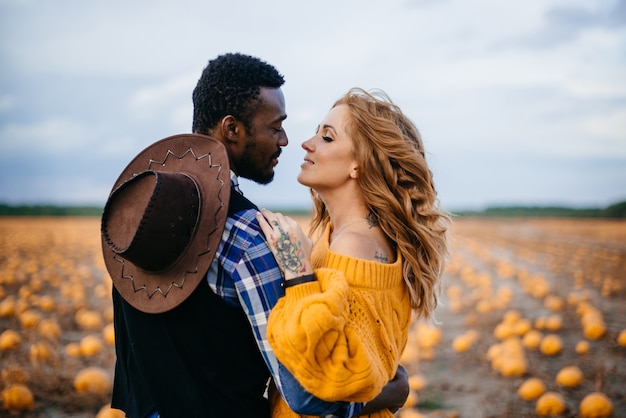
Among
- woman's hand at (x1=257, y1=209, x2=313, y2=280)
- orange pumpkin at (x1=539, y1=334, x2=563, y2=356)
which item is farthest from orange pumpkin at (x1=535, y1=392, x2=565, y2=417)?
woman's hand at (x1=257, y1=209, x2=313, y2=280)

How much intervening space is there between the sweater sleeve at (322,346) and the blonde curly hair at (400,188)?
719mm

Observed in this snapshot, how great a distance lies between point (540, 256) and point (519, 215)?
62.5 metres

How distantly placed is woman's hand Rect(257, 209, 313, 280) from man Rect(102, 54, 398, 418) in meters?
0.04

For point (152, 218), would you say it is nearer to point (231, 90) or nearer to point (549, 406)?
point (231, 90)

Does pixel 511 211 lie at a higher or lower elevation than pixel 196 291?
lower

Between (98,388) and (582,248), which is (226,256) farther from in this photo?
(582,248)

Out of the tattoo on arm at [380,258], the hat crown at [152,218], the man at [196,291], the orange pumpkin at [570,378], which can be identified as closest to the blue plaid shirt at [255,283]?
the man at [196,291]

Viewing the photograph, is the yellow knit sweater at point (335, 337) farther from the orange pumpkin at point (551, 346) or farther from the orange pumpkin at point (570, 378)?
the orange pumpkin at point (551, 346)

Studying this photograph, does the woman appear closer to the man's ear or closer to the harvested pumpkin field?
the man's ear

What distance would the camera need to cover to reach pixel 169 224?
6.00 ft

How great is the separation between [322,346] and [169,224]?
0.73 meters

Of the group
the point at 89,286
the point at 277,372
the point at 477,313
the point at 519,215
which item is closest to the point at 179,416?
the point at 277,372

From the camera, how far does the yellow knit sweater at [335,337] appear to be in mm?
1728

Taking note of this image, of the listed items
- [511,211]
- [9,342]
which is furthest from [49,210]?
[511,211]
